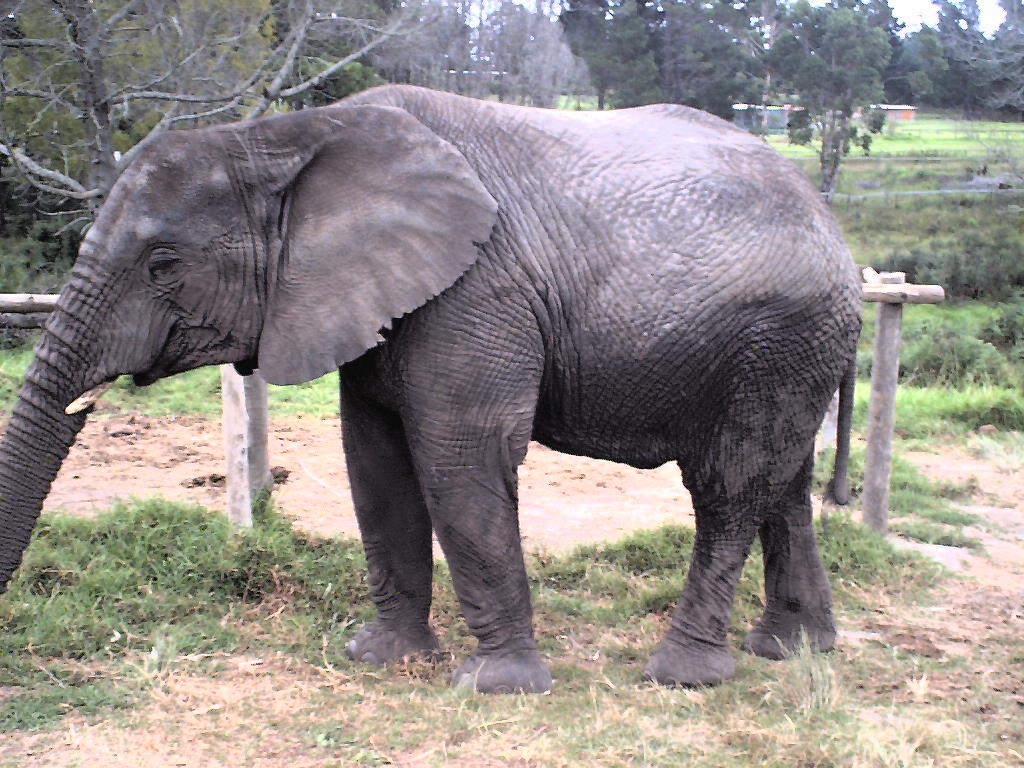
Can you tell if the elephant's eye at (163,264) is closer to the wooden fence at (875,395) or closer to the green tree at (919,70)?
the wooden fence at (875,395)

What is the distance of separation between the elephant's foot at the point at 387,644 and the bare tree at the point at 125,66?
398 centimetres

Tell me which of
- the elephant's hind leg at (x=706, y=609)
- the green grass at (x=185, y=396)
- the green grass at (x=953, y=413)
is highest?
the elephant's hind leg at (x=706, y=609)

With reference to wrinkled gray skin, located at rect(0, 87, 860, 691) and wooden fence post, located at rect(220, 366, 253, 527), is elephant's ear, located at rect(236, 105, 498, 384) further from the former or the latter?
wooden fence post, located at rect(220, 366, 253, 527)

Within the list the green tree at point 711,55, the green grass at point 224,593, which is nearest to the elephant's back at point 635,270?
the green grass at point 224,593

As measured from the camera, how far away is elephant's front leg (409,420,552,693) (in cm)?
397

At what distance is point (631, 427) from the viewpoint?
13.9ft

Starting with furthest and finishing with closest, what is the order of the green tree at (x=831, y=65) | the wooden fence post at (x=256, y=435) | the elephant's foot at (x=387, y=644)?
the green tree at (x=831, y=65) → the wooden fence post at (x=256, y=435) → the elephant's foot at (x=387, y=644)

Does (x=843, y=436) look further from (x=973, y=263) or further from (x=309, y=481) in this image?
(x=973, y=263)

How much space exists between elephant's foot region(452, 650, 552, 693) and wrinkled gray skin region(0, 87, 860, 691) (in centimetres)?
1

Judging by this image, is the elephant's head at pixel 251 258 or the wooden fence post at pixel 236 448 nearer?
the elephant's head at pixel 251 258

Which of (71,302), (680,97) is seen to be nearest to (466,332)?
(71,302)

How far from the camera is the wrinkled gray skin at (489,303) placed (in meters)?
3.77

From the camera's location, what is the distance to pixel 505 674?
427 cm

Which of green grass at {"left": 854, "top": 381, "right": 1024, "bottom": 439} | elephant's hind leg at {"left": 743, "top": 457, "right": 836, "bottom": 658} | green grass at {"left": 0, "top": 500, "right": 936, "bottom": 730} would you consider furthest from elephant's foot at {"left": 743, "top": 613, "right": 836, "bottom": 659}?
green grass at {"left": 854, "top": 381, "right": 1024, "bottom": 439}
